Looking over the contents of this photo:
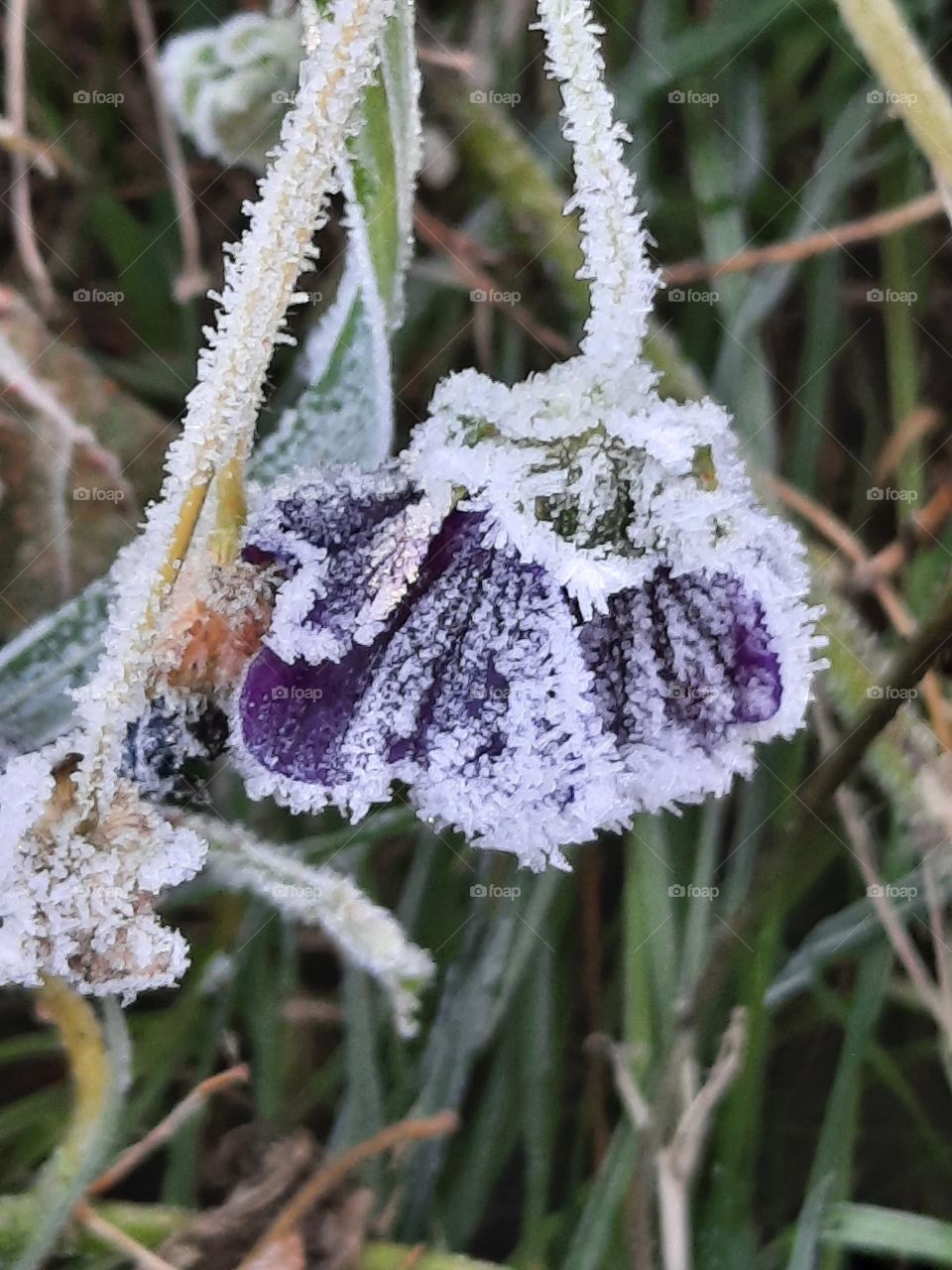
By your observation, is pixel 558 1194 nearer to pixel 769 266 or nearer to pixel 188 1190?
pixel 188 1190

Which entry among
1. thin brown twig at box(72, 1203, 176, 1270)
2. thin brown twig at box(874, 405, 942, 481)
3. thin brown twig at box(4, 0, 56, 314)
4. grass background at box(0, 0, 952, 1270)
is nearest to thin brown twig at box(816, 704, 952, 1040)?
grass background at box(0, 0, 952, 1270)

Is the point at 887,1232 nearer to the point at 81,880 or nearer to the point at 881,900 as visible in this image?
the point at 881,900

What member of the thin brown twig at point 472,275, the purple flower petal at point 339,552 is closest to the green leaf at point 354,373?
the purple flower petal at point 339,552

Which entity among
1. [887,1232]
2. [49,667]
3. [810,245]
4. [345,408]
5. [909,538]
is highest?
[810,245]

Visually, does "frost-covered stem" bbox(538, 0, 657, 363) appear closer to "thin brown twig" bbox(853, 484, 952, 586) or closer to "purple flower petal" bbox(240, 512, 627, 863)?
"purple flower petal" bbox(240, 512, 627, 863)

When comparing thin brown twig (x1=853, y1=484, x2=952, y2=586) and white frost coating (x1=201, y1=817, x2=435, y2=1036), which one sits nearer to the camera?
white frost coating (x1=201, y1=817, x2=435, y2=1036)

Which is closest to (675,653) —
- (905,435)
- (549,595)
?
(549,595)
